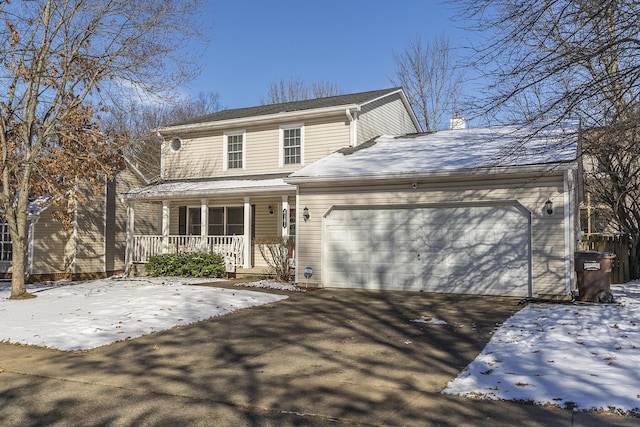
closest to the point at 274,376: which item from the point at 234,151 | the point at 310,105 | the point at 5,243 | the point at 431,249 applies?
the point at 431,249

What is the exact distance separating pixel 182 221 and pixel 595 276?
14079mm

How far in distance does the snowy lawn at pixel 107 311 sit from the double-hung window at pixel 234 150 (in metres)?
5.96

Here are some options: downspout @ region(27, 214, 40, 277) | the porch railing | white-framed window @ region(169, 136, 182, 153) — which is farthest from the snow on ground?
white-framed window @ region(169, 136, 182, 153)

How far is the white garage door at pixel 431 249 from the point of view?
11539 mm

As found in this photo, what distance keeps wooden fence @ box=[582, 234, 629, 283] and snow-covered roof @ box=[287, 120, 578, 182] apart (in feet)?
15.7

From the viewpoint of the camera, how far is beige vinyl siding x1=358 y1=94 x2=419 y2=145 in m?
17.5

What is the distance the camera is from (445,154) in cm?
1360

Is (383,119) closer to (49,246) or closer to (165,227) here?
(165,227)

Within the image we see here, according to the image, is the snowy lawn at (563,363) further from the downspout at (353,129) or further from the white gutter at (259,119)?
the white gutter at (259,119)

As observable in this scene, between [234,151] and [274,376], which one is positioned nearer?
[274,376]

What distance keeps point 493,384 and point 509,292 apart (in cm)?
667

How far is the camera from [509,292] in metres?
11.5

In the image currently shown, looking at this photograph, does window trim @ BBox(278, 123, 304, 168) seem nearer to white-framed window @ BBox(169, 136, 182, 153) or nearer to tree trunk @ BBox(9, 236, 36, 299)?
white-framed window @ BBox(169, 136, 182, 153)

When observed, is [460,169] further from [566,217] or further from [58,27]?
[58,27]
